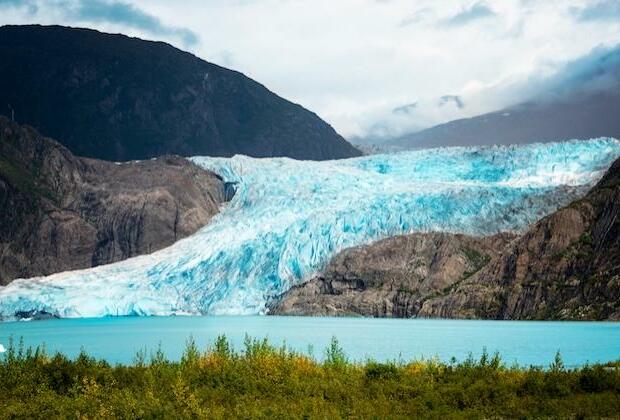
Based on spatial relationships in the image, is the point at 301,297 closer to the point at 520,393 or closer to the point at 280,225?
the point at 280,225

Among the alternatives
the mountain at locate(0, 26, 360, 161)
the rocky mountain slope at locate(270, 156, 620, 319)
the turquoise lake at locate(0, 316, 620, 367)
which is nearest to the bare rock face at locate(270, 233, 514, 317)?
the rocky mountain slope at locate(270, 156, 620, 319)

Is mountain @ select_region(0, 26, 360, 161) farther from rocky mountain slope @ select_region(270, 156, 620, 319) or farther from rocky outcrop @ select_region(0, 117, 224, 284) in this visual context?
rocky mountain slope @ select_region(270, 156, 620, 319)

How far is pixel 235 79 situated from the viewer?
188875 mm

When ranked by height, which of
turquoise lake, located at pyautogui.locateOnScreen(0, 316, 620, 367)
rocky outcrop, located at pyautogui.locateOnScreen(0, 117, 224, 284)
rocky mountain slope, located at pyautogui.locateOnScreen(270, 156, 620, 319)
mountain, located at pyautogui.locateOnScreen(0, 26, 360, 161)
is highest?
mountain, located at pyautogui.locateOnScreen(0, 26, 360, 161)

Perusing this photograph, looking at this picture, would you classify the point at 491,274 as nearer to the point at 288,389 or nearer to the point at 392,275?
the point at 392,275

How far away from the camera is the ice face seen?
277ft

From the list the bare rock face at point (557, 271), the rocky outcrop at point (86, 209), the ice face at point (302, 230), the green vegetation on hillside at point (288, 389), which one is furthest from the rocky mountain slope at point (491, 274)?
the green vegetation on hillside at point (288, 389)

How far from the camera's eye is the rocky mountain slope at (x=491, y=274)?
228 ft

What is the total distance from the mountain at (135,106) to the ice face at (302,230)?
8647cm

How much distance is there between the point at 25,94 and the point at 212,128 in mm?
37058

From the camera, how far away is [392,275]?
3457 inches

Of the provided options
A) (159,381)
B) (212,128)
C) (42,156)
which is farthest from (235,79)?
(159,381)

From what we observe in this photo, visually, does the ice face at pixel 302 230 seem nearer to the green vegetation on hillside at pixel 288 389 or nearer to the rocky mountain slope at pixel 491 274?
the rocky mountain slope at pixel 491 274

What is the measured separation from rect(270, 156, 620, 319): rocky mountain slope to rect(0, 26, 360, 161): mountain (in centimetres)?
9205
